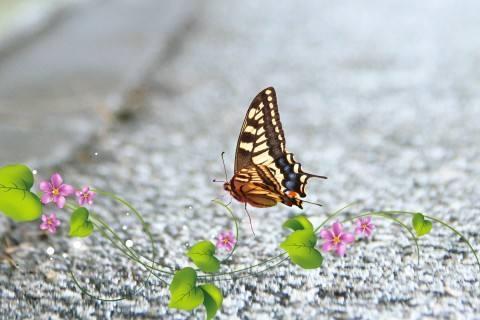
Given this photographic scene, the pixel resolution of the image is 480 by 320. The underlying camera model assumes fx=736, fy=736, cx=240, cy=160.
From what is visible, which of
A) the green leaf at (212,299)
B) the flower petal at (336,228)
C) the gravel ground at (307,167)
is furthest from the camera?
the gravel ground at (307,167)

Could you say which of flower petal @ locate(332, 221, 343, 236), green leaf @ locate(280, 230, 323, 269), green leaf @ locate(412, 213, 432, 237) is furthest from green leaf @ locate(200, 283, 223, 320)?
green leaf @ locate(412, 213, 432, 237)

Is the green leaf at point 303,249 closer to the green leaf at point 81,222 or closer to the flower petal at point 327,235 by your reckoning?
the flower petal at point 327,235

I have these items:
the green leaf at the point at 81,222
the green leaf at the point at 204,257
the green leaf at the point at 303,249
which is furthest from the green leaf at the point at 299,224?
the green leaf at the point at 81,222

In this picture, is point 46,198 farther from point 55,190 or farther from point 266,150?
point 266,150

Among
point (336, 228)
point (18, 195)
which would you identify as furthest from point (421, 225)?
point (18, 195)

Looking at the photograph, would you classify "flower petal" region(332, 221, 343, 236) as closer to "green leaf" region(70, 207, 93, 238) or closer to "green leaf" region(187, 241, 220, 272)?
"green leaf" region(187, 241, 220, 272)

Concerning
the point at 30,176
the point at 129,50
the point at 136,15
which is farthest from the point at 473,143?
the point at 136,15
